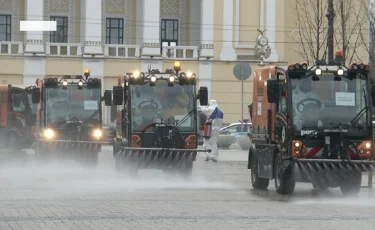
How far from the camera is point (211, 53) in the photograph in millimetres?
65688

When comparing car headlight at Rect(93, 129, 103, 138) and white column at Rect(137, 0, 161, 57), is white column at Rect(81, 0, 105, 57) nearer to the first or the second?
white column at Rect(137, 0, 161, 57)

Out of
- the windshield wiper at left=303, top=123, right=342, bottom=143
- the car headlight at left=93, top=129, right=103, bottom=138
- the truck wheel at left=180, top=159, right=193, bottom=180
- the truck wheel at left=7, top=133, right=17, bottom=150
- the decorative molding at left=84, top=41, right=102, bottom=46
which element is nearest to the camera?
the windshield wiper at left=303, top=123, right=342, bottom=143

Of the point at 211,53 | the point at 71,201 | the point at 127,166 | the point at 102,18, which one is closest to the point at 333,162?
the point at 71,201

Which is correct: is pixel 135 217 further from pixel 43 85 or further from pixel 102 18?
pixel 102 18

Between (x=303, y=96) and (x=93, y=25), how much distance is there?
44.5 meters

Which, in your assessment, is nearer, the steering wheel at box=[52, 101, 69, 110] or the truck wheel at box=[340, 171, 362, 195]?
the truck wheel at box=[340, 171, 362, 195]

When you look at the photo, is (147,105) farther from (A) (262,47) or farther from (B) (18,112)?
(A) (262,47)

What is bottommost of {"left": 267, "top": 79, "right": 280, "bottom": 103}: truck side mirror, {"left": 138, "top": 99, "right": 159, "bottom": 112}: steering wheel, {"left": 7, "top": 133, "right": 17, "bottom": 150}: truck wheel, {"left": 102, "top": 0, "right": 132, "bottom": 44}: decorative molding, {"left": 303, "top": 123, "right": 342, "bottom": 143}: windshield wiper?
{"left": 7, "top": 133, "right": 17, "bottom": 150}: truck wheel

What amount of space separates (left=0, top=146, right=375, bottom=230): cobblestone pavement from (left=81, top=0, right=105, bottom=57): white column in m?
36.5

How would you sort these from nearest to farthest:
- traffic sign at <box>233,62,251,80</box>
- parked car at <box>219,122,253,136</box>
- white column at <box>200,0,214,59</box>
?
traffic sign at <box>233,62,251,80</box>, parked car at <box>219,122,253,136</box>, white column at <box>200,0,214,59</box>

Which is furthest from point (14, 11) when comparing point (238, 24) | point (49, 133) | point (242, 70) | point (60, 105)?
point (49, 133)

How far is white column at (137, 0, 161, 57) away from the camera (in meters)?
65.4

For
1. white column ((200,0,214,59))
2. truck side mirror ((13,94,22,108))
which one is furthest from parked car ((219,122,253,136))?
white column ((200,0,214,59))

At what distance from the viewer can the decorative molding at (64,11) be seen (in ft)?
222
